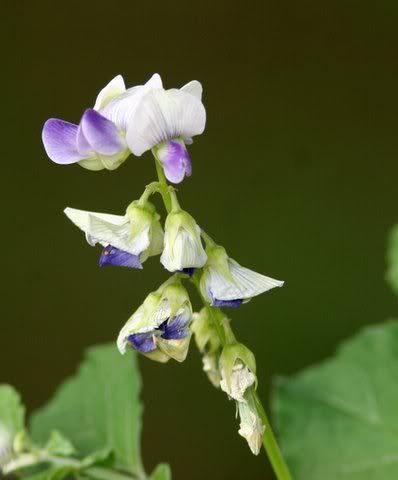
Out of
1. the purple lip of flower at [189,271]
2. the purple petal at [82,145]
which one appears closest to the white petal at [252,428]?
the purple lip of flower at [189,271]

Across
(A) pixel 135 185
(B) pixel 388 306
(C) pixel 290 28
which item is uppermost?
(C) pixel 290 28

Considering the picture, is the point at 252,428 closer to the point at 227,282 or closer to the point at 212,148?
the point at 227,282

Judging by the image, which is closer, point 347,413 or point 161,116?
point 161,116

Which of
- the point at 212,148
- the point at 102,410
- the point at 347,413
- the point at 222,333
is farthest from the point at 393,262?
the point at 212,148

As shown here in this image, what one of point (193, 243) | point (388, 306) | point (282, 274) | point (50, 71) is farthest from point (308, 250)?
point (193, 243)

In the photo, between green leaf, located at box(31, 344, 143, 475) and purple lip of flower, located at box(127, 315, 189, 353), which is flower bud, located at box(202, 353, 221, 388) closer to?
purple lip of flower, located at box(127, 315, 189, 353)

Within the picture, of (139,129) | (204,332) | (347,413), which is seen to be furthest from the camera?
(347,413)

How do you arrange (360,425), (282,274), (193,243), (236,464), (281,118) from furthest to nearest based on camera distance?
(281,118) < (282,274) < (236,464) < (360,425) < (193,243)

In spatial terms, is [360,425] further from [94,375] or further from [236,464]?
[236,464]
